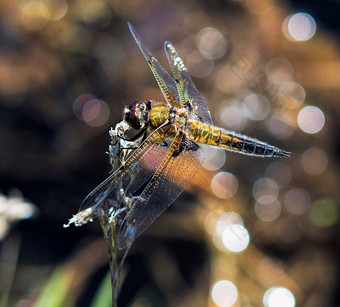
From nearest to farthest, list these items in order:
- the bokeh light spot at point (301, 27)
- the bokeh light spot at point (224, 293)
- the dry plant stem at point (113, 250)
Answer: the dry plant stem at point (113, 250) → the bokeh light spot at point (224, 293) → the bokeh light spot at point (301, 27)

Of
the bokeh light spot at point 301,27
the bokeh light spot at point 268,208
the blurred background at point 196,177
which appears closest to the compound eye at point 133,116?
the blurred background at point 196,177

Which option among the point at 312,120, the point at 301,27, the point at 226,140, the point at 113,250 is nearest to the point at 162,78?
the point at 226,140

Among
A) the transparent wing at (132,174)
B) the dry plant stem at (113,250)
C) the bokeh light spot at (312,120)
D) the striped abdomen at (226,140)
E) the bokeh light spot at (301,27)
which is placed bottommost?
the dry plant stem at (113,250)

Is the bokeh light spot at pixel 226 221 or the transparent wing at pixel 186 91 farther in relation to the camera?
the bokeh light spot at pixel 226 221

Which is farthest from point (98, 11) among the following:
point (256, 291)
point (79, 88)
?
point (256, 291)

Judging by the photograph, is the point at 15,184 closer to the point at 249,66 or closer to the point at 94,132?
the point at 94,132

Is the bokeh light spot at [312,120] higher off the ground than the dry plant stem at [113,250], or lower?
higher

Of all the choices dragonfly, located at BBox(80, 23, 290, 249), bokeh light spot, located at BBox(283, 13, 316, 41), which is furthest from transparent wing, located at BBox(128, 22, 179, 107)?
bokeh light spot, located at BBox(283, 13, 316, 41)

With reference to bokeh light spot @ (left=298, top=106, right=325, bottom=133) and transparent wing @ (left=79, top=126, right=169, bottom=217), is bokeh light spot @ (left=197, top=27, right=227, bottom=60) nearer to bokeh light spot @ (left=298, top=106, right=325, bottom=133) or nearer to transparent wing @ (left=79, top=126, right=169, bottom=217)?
bokeh light spot @ (left=298, top=106, right=325, bottom=133)

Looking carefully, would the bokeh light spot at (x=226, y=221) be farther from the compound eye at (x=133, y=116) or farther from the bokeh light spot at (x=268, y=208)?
the compound eye at (x=133, y=116)
